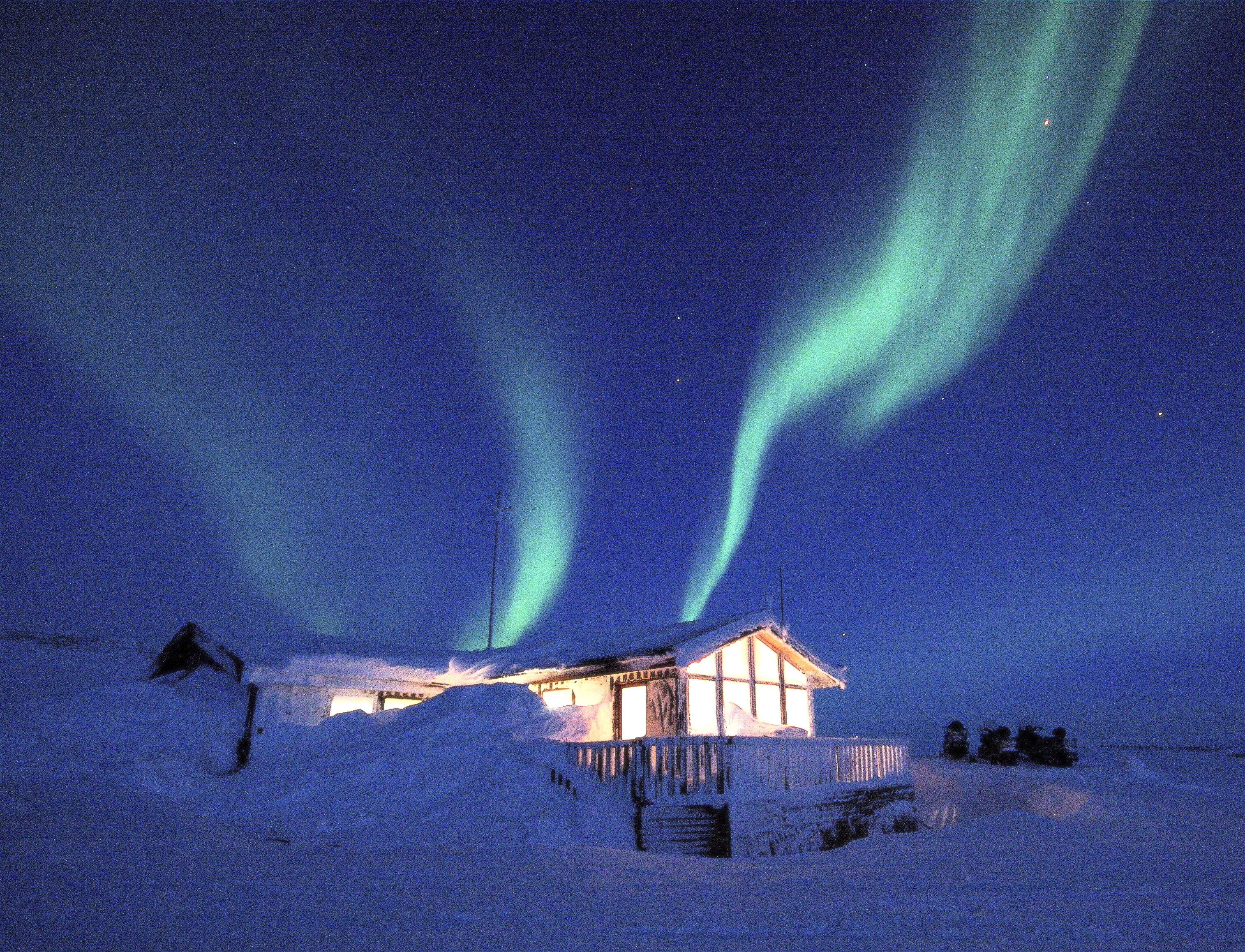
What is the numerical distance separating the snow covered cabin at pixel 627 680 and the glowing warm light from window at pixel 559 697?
3cm

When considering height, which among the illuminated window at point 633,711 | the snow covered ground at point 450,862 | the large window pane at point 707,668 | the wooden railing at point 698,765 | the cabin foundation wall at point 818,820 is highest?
the large window pane at point 707,668

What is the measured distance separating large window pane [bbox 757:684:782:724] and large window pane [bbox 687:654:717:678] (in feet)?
7.76

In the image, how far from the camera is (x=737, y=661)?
21469 mm

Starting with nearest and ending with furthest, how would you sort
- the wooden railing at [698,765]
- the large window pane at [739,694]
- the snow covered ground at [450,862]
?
the snow covered ground at [450,862]
the wooden railing at [698,765]
the large window pane at [739,694]

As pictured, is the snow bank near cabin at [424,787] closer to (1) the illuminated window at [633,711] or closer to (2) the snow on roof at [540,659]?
(2) the snow on roof at [540,659]

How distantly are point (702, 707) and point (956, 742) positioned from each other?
3125cm

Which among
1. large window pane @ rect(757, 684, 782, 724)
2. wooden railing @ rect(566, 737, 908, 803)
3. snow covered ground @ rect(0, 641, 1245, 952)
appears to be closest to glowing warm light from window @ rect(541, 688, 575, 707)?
snow covered ground @ rect(0, 641, 1245, 952)

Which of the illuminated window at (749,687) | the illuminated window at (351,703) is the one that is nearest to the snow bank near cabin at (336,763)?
the illuminated window at (351,703)

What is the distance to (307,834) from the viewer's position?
457 inches

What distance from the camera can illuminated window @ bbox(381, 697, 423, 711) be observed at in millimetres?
20594

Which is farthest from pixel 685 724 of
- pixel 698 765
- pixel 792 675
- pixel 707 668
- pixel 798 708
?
pixel 798 708

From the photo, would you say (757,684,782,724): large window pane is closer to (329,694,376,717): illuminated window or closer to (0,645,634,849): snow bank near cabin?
(0,645,634,849): snow bank near cabin

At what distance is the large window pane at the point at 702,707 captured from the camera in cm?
1941

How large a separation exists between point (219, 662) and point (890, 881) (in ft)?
57.9
